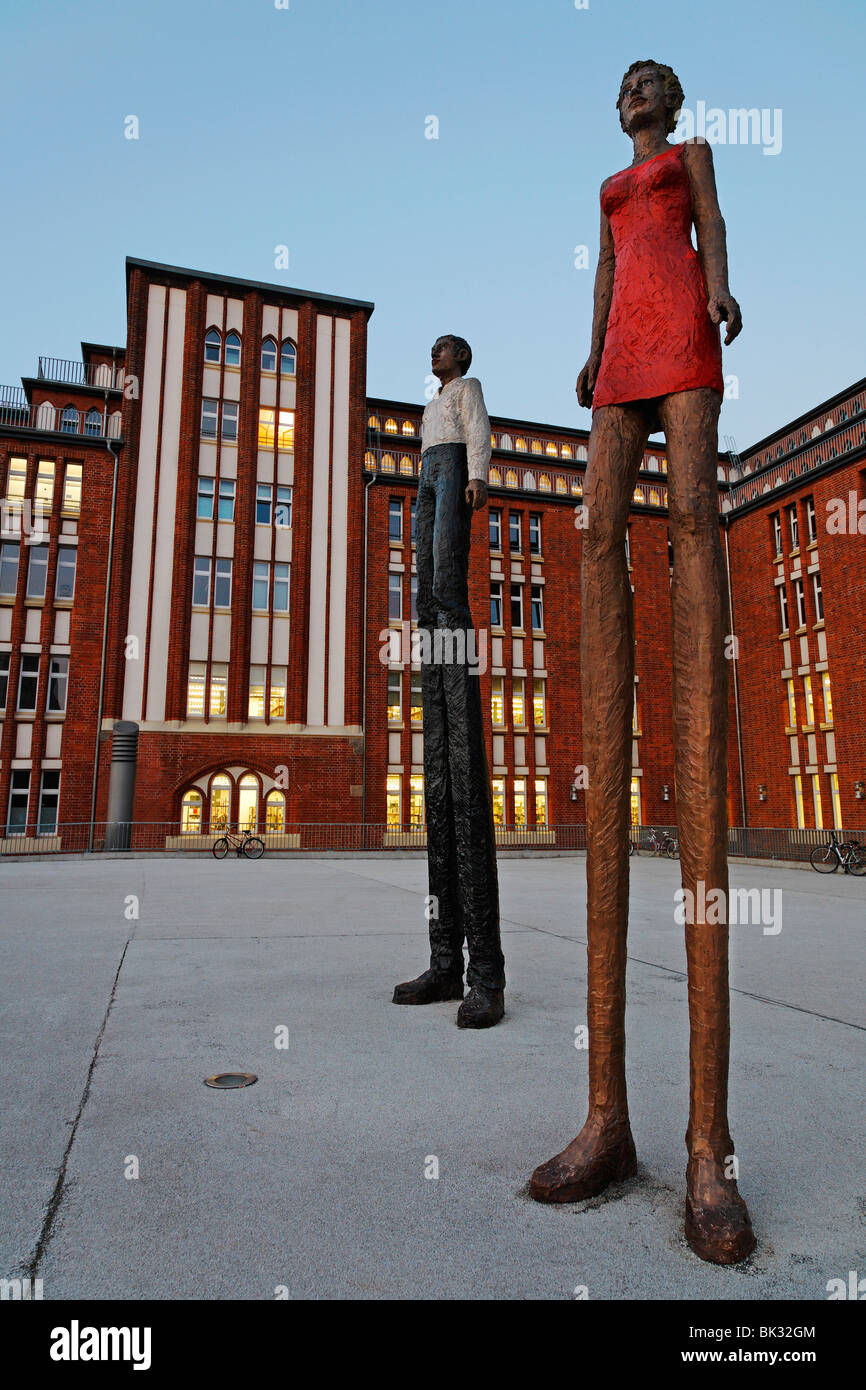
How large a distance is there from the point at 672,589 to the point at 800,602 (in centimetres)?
3028

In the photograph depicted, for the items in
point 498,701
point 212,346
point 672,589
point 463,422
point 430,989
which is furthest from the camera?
point 498,701

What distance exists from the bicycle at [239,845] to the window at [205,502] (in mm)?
11323

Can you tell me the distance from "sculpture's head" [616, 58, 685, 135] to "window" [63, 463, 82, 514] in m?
29.3

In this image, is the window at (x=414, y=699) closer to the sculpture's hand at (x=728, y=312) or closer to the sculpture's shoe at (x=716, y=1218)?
the sculpture's hand at (x=728, y=312)

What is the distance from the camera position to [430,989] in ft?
14.9

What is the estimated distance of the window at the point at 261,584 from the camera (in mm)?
29406

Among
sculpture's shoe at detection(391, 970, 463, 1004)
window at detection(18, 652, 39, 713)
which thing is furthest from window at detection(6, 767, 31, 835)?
sculpture's shoe at detection(391, 970, 463, 1004)

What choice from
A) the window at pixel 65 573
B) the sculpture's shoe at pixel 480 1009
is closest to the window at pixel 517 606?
the window at pixel 65 573

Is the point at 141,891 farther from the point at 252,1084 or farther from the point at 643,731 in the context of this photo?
the point at 643,731

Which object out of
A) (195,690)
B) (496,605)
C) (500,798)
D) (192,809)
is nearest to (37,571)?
(195,690)

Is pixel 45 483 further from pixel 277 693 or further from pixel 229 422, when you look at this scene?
pixel 277 693

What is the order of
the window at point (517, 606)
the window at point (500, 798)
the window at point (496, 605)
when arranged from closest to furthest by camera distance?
1. the window at point (500, 798)
2. the window at point (496, 605)
3. the window at point (517, 606)

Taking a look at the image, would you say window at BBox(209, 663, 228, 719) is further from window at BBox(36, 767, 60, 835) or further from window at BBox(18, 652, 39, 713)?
window at BBox(18, 652, 39, 713)
